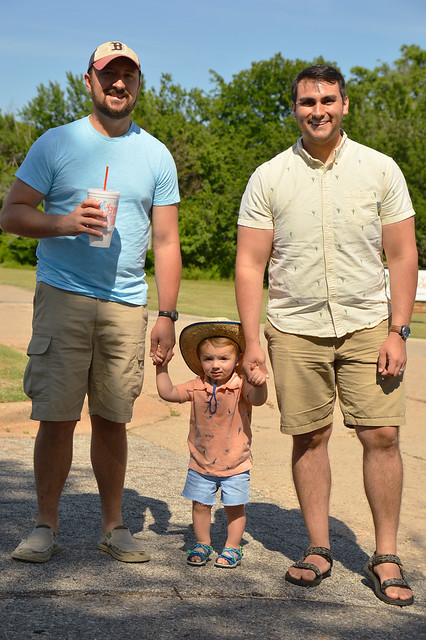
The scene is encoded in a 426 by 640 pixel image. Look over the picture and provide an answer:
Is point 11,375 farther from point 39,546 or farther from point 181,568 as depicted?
point 181,568

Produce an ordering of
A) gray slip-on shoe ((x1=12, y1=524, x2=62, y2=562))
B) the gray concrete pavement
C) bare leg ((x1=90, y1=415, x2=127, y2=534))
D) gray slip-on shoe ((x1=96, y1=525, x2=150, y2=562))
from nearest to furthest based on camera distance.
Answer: the gray concrete pavement < gray slip-on shoe ((x1=12, y1=524, x2=62, y2=562)) < gray slip-on shoe ((x1=96, y1=525, x2=150, y2=562)) < bare leg ((x1=90, y1=415, x2=127, y2=534))

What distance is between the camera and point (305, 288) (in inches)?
140

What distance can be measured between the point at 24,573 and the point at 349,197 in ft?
6.46

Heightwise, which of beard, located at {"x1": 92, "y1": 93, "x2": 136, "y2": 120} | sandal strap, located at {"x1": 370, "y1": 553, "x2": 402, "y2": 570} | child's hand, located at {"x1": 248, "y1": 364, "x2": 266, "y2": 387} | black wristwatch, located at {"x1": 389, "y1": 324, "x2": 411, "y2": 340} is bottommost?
sandal strap, located at {"x1": 370, "y1": 553, "x2": 402, "y2": 570}

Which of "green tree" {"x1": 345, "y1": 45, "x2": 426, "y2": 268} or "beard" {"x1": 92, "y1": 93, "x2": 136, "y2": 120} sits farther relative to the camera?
"green tree" {"x1": 345, "y1": 45, "x2": 426, "y2": 268}

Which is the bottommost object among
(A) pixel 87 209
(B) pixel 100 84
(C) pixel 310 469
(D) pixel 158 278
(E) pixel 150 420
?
(E) pixel 150 420

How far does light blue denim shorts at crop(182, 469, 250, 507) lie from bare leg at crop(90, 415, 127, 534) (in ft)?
1.04

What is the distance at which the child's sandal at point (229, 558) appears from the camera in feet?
11.6

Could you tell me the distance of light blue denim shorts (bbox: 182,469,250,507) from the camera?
143 inches

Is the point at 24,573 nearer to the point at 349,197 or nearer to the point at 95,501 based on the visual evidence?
the point at 95,501

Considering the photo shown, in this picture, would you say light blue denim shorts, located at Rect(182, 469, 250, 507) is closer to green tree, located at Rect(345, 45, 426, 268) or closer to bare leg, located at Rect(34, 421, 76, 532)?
bare leg, located at Rect(34, 421, 76, 532)

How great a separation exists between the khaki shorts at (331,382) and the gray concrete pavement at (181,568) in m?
0.67

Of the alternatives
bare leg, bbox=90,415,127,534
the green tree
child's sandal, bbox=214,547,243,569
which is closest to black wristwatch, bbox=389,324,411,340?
child's sandal, bbox=214,547,243,569

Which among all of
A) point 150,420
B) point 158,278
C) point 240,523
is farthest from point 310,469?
point 150,420
